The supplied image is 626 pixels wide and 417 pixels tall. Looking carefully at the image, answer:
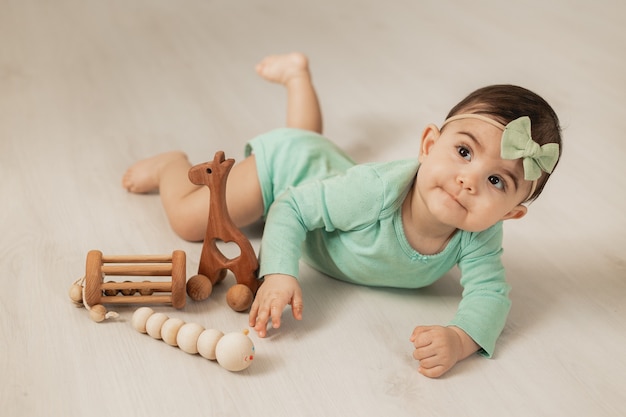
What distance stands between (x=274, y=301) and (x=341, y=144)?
0.73 meters

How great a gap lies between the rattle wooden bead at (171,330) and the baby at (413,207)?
11 cm

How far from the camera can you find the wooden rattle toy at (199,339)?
1120 mm

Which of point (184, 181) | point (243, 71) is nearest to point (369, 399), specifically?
point (184, 181)

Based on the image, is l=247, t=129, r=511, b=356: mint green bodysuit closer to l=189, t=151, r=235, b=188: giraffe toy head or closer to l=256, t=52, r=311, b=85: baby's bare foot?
l=189, t=151, r=235, b=188: giraffe toy head

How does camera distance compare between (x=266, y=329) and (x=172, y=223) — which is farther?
(x=172, y=223)

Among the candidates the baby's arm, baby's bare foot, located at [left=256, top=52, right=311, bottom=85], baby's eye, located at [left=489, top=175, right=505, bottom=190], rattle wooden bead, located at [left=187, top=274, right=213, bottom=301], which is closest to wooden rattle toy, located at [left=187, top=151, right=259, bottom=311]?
rattle wooden bead, located at [left=187, top=274, right=213, bottom=301]

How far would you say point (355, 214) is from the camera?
1274mm

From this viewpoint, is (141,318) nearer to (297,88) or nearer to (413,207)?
(413,207)

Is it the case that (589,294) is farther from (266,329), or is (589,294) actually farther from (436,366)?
(266,329)

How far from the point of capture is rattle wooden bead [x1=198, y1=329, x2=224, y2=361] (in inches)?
44.9

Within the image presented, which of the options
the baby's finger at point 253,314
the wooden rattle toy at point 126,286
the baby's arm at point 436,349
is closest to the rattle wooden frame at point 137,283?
the wooden rattle toy at point 126,286

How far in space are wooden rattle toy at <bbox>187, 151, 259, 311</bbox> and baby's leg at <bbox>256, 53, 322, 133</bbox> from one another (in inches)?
17.7

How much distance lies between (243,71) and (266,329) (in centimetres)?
111

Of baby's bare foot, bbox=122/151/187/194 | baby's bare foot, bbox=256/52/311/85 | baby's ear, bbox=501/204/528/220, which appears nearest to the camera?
baby's ear, bbox=501/204/528/220
